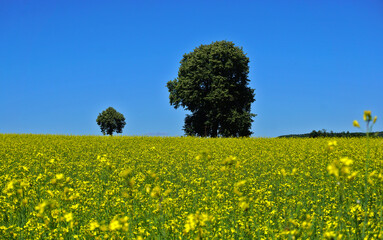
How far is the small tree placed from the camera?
8006 cm

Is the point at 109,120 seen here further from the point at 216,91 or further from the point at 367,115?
the point at 367,115

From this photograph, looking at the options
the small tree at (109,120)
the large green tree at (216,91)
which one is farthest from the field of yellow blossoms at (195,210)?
the small tree at (109,120)

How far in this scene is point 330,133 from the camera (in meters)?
36.7

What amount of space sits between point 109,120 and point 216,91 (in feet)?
149

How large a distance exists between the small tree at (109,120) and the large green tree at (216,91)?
38934 millimetres

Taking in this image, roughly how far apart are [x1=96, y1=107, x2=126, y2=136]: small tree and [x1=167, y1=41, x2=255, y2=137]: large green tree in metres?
38.9

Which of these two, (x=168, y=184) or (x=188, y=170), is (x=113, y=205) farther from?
(x=188, y=170)

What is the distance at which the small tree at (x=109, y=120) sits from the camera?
8006cm

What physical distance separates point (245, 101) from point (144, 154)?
1098 inches

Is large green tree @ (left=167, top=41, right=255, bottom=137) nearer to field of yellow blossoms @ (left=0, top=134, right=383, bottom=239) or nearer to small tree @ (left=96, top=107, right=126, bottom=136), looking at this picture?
field of yellow blossoms @ (left=0, top=134, right=383, bottom=239)

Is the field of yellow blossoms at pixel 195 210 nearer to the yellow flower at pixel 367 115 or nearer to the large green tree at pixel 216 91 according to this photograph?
the yellow flower at pixel 367 115

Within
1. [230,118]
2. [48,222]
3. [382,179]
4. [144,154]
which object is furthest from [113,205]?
[230,118]

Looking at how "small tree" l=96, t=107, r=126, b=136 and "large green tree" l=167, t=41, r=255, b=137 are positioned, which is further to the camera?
"small tree" l=96, t=107, r=126, b=136

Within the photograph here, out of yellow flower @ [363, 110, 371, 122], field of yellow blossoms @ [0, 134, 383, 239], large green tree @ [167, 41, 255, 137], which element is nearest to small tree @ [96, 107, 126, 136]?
large green tree @ [167, 41, 255, 137]
